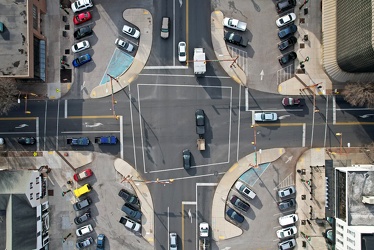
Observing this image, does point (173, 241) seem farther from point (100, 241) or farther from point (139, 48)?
point (139, 48)

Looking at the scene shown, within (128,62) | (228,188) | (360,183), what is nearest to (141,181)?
(228,188)

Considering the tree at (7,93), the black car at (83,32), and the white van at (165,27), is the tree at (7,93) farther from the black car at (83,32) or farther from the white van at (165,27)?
the white van at (165,27)

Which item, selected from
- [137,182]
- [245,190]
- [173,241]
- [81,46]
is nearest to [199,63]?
[81,46]

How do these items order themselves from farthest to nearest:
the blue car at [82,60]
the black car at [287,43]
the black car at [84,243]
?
the black car at [84,243], the blue car at [82,60], the black car at [287,43]

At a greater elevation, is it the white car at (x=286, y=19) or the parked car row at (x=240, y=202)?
the white car at (x=286, y=19)

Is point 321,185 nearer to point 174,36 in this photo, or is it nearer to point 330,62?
point 330,62

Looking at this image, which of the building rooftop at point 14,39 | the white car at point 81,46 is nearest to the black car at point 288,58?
the white car at point 81,46
